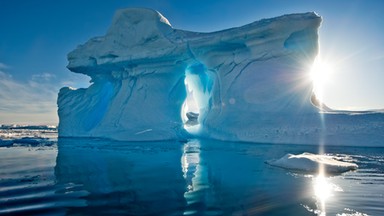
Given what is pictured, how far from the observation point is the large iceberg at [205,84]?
16.0m

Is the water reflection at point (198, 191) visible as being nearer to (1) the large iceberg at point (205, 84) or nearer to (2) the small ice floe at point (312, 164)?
(2) the small ice floe at point (312, 164)

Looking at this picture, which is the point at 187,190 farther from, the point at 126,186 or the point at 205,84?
the point at 205,84

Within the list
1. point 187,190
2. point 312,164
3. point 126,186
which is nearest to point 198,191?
point 187,190

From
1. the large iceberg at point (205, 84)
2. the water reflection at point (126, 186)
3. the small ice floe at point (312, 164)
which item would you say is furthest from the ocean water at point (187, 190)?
the large iceberg at point (205, 84)

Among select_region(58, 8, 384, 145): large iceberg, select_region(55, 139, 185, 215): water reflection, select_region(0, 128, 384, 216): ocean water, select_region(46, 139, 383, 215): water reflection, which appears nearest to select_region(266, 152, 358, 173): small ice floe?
select_region(0, 128, 384, 216): ocean water

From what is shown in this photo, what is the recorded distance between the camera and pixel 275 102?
16.8 meters

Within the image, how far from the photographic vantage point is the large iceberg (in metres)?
16.0

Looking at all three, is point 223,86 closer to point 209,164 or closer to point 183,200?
point 209,164

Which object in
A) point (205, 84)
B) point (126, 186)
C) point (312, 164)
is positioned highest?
point (205, 84)

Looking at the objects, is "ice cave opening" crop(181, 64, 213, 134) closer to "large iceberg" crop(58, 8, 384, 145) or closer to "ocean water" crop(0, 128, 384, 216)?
"large iceberg" crop(58, 8, 384, 145)

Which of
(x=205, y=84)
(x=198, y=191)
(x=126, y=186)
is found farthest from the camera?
(x=205, y=84)

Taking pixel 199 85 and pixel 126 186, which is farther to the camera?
pixel 199 85

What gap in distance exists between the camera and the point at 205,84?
934 inches

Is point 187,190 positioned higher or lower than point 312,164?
lower
